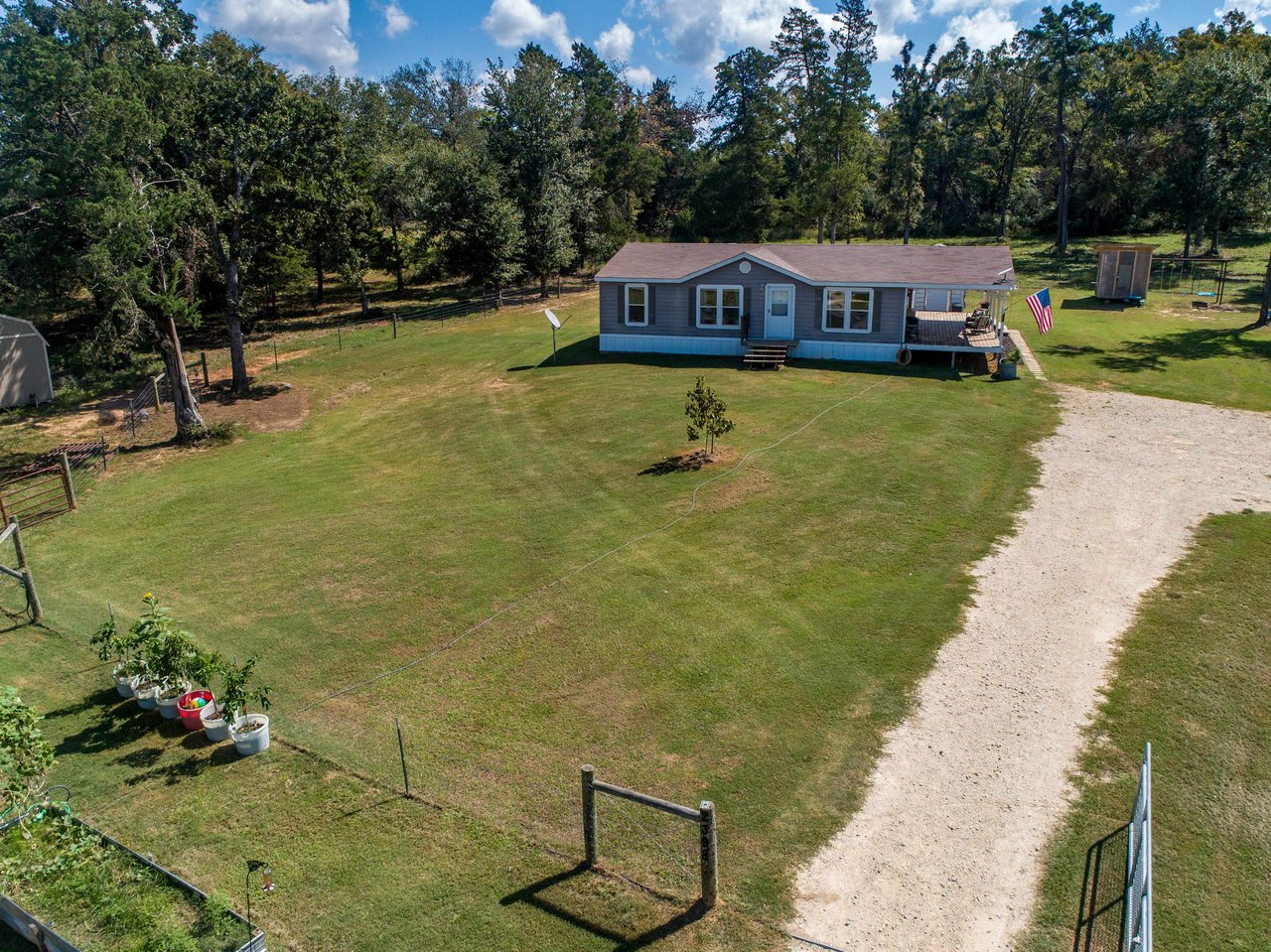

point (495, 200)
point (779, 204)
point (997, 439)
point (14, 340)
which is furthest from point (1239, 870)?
point (779, 204)

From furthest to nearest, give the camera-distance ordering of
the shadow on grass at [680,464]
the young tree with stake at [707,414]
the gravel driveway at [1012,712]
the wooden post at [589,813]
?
1. the young tree with stake at [707,414]
2. the shadow on grass at [680,464]
3. the wooden post at [589,813]
4. the gravel driveway at [1012,712]

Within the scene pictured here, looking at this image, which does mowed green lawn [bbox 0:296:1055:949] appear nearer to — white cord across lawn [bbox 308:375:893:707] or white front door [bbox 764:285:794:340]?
white cord across lawn [bbox 308:375:893:707]

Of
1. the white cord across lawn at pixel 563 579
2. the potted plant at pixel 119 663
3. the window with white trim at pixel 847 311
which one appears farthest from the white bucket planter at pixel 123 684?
the window with white trim at pixel 847 311

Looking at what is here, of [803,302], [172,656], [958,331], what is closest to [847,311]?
[803,302]

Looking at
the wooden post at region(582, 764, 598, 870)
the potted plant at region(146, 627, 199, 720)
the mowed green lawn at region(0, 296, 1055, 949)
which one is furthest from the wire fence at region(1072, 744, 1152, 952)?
the potted plant at region(146, 627, 199, 720)

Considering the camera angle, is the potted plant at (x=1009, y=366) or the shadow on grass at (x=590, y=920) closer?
the shadow on grass at (x=590, y=920)

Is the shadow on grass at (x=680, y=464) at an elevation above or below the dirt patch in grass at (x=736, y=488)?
above

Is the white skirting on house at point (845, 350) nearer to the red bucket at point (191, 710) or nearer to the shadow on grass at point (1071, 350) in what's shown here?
the shadow on grass at point (1071, 350)
